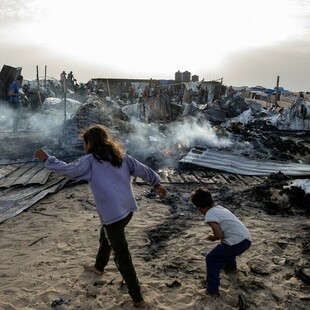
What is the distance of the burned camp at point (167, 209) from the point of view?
3.87 meters

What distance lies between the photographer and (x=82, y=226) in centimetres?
559

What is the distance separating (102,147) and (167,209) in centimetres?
379

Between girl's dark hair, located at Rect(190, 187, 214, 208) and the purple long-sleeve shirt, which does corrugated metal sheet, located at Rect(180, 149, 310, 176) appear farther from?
the purple long-sleeve shirt

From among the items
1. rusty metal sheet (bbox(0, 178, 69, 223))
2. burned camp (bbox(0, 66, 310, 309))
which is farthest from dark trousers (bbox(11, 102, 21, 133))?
rusty metal sheet (bbox(0, 178, 69, 223))

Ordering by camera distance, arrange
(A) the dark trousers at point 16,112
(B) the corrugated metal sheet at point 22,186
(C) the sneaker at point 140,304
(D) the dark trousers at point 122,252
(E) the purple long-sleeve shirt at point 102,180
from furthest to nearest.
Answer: (A) the dark trousers at point 16,112, (B) the corrugated metal sheet at point 22,186, (C) the sneaker at point 140,304, (D) the dark trousers at point 122,252, (E) the purple long-sleeve shirt at point 102,180

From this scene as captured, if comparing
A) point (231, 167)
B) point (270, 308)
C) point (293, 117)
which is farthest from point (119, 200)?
point (293, 117)

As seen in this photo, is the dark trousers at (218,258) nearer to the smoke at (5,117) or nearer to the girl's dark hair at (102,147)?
the girl's dark hair at (102,147)

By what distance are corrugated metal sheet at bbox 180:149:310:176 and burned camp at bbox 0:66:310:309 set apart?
0.10 ft

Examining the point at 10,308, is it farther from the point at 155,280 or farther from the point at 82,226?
the point at 82,226

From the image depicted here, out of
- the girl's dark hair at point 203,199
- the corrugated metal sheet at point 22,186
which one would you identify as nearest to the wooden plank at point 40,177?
the corrugated metal sheet at point 22,186

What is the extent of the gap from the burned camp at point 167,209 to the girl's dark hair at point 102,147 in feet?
5.17

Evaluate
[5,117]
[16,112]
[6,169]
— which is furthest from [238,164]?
[5,117]

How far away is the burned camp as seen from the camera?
3867mm

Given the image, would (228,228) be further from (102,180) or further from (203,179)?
(203,179)
